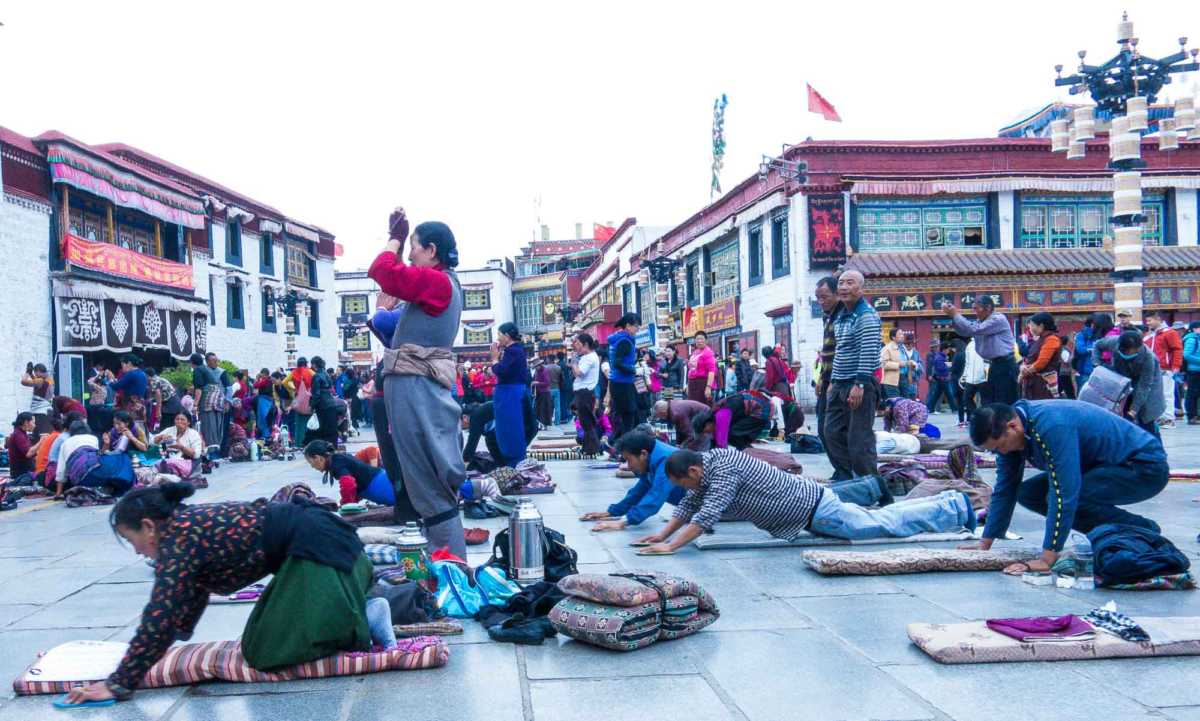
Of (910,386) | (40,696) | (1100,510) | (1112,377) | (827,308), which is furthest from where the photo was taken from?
(910,386)

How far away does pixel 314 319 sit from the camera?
38.4m

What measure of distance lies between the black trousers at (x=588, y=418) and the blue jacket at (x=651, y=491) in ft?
18.0

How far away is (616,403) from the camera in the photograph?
1129cm

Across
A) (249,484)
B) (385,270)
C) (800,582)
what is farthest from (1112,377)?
(249,484)

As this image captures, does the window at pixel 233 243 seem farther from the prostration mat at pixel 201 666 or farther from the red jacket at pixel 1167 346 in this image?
the prostration mat at pixel 201 666

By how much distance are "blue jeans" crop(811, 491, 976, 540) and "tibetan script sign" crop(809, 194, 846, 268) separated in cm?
1768

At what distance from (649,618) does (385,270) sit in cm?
199

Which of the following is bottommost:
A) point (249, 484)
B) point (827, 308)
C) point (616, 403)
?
point (249, 484)

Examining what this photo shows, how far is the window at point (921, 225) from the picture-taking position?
23.9m

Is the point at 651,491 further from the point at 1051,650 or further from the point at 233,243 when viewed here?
the point at 233,243

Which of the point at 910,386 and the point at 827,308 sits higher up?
the point at 827,308

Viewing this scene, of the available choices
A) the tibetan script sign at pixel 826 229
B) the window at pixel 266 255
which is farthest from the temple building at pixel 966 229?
the window at pixel 266 255

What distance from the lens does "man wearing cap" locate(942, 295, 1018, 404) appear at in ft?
29.5

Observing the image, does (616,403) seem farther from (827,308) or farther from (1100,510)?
(1100,510)
